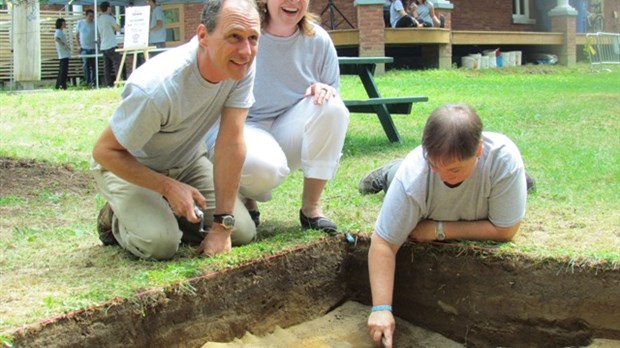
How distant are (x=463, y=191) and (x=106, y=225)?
1.79 metres

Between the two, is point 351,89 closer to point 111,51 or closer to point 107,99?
point 107,99

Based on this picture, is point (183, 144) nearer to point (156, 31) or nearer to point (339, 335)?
point (339, 335)

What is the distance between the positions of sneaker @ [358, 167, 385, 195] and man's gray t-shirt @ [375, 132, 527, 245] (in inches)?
62.0

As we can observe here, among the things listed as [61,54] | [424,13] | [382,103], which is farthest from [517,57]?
[382,103]

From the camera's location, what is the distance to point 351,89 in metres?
13.3

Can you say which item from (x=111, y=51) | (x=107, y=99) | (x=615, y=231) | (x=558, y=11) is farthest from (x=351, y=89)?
(x=558, y=11)

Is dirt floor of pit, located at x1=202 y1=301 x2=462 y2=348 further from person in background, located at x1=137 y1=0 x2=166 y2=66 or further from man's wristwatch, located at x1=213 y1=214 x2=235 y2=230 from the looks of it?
person in background, located at x1=137 y1=0 x2=166 y2=66

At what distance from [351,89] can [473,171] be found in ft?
32.3

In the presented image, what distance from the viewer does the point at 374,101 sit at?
8.26 metres

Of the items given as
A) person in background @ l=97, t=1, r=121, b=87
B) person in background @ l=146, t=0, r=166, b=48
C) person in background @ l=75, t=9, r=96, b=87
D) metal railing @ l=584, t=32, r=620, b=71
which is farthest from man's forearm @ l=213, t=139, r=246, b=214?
metal railing @ l=584, t=32, r=620, b=71

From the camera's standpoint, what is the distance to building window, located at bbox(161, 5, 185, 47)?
22.7 meters

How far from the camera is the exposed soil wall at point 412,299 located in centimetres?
347

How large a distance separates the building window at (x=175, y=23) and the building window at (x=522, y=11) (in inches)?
427

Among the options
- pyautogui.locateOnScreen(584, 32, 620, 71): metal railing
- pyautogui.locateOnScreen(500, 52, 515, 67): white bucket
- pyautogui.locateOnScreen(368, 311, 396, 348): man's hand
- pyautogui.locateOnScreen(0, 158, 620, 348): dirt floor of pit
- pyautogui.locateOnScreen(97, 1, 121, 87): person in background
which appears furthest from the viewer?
pyautogui.locateOnScreen(584, 32, 620, 71): metal railing
